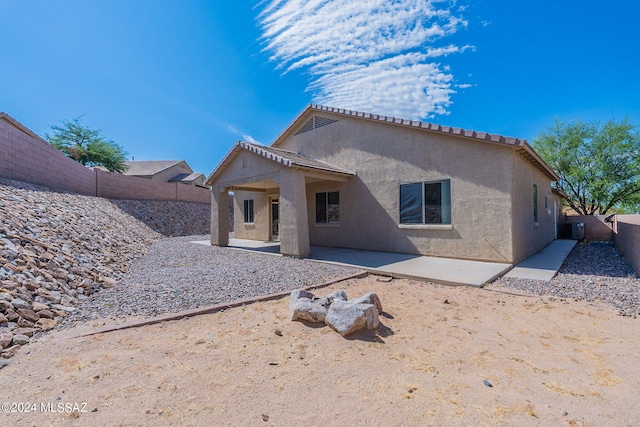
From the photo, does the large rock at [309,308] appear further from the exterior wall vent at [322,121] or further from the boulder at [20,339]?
the exterior wall vent at [322,121]

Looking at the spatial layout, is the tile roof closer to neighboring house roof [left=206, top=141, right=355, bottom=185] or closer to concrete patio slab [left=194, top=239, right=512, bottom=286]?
neighboring house roof [left=206, top=141, right=355, bottom=185]

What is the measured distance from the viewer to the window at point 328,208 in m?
11.8

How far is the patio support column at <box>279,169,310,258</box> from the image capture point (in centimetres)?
924

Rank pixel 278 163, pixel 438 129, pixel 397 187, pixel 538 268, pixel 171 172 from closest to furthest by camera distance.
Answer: pixel 538 268, pixel 438 129, pixel 278 163, pixel 397 187, pixel 171 172

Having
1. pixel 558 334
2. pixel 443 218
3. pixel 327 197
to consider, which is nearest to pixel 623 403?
pixel 558 334

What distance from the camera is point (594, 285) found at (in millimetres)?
6078

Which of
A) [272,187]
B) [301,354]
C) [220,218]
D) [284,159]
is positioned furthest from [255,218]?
[301,354]

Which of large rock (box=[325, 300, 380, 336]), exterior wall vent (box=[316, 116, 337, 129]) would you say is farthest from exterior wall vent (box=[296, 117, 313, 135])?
large rock (box=[325, 300, 380, 336])

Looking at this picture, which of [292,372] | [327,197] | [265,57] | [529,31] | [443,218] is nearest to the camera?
[292,372]

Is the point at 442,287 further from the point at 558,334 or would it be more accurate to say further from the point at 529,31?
the point at 529,31

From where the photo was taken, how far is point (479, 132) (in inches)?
309

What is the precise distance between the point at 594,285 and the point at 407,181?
5.27 meters

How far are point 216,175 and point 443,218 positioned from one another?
9.40 metres

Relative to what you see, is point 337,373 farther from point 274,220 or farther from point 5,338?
point 274,220
